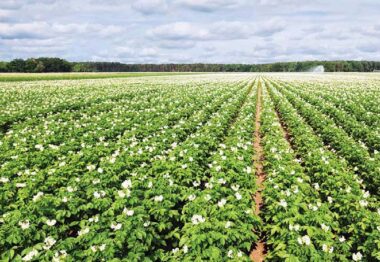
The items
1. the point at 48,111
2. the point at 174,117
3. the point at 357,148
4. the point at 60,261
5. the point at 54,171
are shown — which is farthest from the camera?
the point at 48,111

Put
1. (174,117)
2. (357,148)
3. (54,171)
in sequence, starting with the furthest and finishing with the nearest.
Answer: (174,117) → (357,148) → (54,171)

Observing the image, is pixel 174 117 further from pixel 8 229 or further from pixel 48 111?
pixel 8 229

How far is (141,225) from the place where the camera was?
618cm

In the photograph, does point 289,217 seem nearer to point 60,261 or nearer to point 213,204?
point 213,204

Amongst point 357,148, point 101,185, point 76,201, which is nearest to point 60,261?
point 76,201

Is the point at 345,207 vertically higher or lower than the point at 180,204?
higher

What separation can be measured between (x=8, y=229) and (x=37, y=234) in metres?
0.56

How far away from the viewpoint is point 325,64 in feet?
646

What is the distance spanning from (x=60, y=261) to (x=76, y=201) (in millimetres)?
2231

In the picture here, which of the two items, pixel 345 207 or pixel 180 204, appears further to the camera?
pixel 180 204

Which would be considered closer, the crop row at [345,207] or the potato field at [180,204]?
the potato field at [180,204]

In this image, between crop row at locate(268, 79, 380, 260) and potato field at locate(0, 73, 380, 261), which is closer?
potato field at locate(0, 73, 380, 261)

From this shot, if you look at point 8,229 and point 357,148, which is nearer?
point 8,229

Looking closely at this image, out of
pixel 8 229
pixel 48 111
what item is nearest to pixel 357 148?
pixel 8 229
